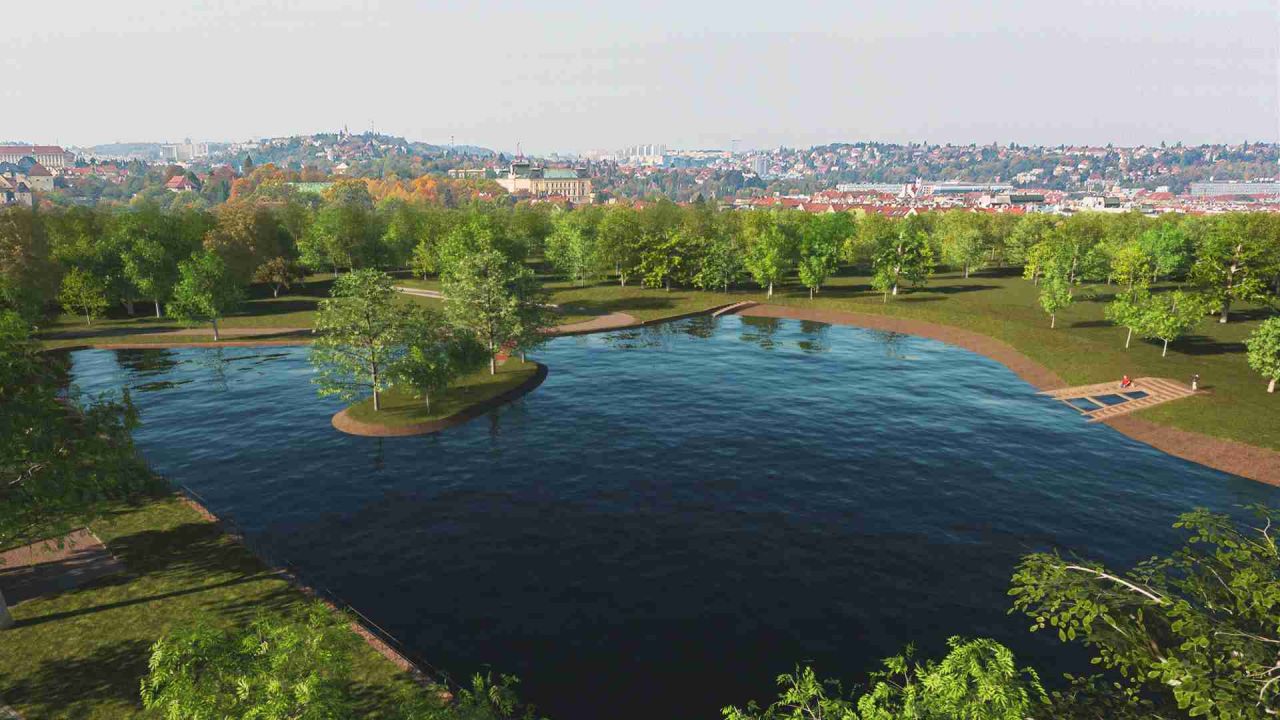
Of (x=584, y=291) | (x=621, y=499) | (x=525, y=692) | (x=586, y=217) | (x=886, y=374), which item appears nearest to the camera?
(x=525, y=692)

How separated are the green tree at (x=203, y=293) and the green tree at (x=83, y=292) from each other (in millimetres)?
19550

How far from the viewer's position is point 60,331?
10281 cm

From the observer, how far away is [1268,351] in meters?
67.2

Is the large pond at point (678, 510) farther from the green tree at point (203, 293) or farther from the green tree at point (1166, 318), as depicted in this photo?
the green tree at point (1166, 318)

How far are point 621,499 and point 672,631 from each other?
15.8m

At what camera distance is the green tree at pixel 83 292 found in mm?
105875

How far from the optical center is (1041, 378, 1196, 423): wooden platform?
2675 inches

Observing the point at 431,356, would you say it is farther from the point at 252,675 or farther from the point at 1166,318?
the point at 1166,318

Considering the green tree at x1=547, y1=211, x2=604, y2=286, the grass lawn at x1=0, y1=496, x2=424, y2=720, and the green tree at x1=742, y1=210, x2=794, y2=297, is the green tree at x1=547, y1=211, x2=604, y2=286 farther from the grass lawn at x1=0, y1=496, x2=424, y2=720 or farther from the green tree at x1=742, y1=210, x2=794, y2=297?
the grass lawn at x1=0, y1=496, x2=424, y2=720

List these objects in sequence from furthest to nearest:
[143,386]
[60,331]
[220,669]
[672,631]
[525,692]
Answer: [60,331] → [143,386] → [672,631] → [525,692] → [220,669]

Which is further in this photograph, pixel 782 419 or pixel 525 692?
pixel 782 419

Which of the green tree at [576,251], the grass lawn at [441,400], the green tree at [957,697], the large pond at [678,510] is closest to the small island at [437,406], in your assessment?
the grass lawn at [441,400]

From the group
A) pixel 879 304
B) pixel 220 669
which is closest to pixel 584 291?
pixel 879 304

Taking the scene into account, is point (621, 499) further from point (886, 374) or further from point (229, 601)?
point (886, 374)
